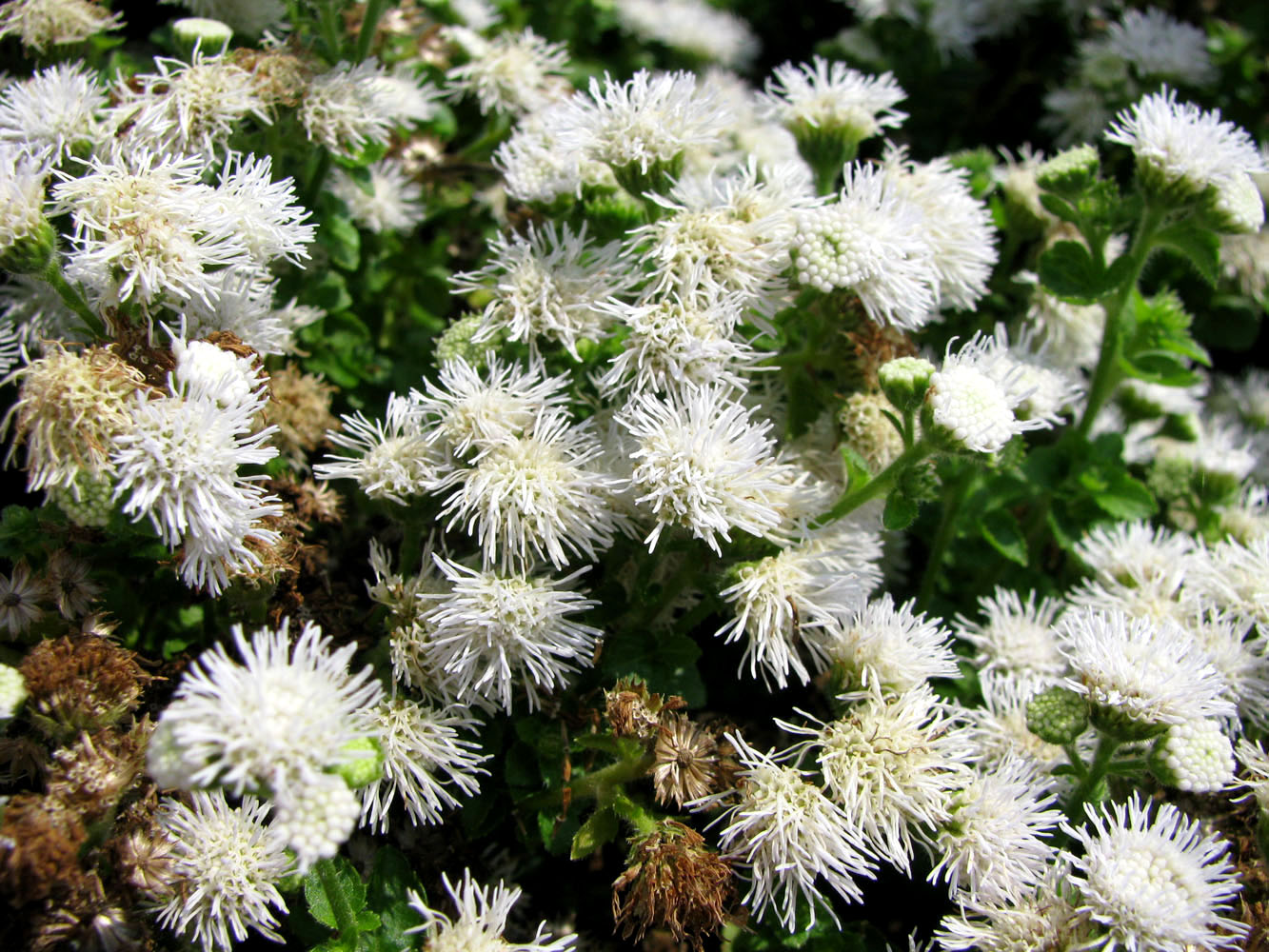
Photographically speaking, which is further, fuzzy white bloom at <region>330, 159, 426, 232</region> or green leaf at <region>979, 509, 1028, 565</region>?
fuzzy white bloom at <region>330, 159, 426, 232</region>

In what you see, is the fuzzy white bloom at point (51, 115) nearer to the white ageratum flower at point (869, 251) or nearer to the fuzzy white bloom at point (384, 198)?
the fuzzy white bloom at point (384, 198)

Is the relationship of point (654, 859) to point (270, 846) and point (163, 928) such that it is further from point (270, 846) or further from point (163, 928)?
point (163, 928)

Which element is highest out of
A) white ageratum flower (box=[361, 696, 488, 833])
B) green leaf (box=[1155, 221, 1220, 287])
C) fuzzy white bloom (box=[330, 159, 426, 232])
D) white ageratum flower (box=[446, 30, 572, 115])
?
green leaf (box=[1155, 221, 1220, 287])

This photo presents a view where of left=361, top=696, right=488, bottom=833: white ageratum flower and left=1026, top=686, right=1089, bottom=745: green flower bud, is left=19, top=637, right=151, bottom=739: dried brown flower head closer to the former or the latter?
left=361, top=696, right=488, bottom=833: white ageratum flower

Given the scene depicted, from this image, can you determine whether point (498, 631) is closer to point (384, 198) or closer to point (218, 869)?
point (218, 869)

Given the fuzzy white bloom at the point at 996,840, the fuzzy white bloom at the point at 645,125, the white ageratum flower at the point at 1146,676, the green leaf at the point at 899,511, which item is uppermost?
the fuzzy white bloom at the point at 645,125

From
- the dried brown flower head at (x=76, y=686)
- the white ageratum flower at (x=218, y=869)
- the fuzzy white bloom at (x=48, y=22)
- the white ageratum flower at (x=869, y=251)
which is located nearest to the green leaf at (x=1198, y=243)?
the white ageratum flower at (x=869, y=251)

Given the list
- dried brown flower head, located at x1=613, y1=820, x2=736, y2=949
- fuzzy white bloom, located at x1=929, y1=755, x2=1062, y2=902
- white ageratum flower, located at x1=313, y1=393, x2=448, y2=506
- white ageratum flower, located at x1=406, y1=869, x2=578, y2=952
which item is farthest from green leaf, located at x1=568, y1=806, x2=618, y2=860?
white ageratum flower, located at x1=313, y1=393, x2=448, y2=506
